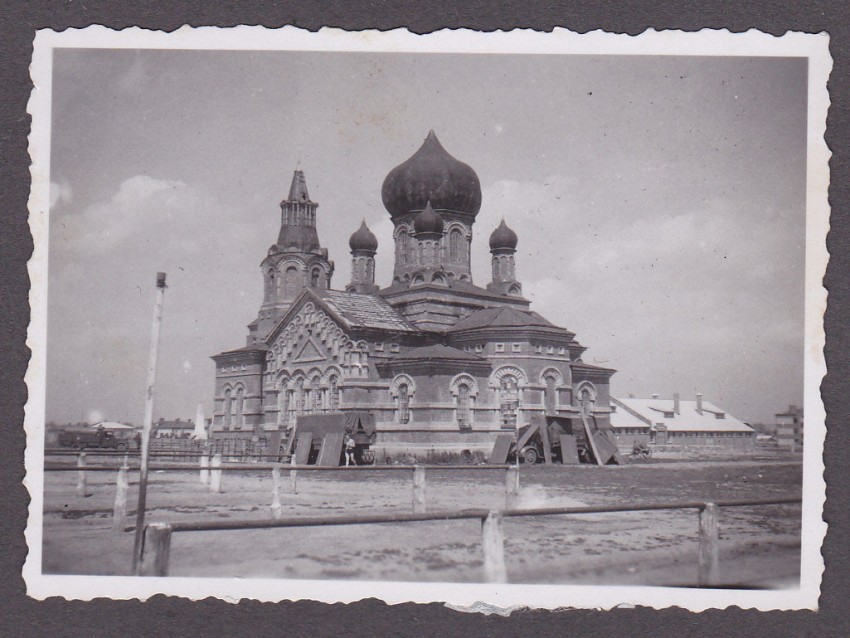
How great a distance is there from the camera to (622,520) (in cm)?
1366

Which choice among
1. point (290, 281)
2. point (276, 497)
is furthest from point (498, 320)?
point (276, 497)

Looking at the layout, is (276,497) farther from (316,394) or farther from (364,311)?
(364,311)

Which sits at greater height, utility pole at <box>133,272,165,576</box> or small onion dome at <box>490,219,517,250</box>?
small onion dome at <box>490,219,517,250</box>

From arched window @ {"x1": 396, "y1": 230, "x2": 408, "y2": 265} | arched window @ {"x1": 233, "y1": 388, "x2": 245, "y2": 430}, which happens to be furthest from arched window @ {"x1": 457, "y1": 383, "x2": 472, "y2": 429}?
arched window @ {"x1": 233, "y1": 388, "x2": 245, "y2": 430}

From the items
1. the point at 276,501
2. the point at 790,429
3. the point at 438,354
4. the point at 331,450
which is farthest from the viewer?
the point at 438,354

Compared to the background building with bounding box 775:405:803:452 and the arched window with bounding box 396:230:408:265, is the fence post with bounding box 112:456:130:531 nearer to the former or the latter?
the background building with bounding box 775:405:803:452

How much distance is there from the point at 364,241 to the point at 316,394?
9.72 meters

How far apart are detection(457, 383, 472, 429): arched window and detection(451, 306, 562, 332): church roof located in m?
2.71

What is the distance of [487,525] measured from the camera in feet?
34.8

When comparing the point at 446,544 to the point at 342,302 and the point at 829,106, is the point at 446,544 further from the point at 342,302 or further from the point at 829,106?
the point at 342,302

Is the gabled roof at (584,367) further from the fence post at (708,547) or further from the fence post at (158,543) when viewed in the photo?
the fence post at (158,543)

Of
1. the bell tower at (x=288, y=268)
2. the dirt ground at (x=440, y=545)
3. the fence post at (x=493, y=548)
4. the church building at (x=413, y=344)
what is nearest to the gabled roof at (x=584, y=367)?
the church building at (x=413, y=344)

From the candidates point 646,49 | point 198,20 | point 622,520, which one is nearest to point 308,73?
point 198,20

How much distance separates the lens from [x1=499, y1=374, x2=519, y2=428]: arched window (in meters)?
31.7
